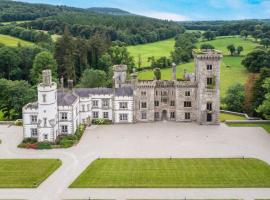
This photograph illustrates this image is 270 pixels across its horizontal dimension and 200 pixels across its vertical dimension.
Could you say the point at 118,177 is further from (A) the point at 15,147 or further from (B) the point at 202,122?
(B) the point at 202,122

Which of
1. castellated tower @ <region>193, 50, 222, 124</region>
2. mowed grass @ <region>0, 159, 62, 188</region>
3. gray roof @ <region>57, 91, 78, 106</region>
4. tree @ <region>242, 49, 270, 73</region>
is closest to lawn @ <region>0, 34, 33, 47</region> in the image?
tree @ <region>242, 49, 270, 73</region>

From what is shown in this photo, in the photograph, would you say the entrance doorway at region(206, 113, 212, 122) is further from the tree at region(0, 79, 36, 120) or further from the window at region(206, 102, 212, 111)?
the tree at region(0, 79, 36, 120)

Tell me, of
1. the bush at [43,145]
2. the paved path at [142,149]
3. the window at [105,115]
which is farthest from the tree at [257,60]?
the bush at [43,145]

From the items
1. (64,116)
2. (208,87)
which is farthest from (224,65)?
(64,116)

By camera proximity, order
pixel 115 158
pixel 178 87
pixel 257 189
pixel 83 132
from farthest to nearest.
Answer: pixel 178 87 < pixel 83 132 < pixel 115 158 < pixel 257 189

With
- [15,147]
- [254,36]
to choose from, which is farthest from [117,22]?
[15,147]
